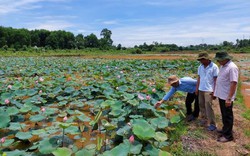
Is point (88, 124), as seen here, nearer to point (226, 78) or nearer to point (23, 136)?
point (23, 136)

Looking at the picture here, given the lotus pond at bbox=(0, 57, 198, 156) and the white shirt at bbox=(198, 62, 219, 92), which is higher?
A: the white shirt at bbox=(198, 62, 219, 92)

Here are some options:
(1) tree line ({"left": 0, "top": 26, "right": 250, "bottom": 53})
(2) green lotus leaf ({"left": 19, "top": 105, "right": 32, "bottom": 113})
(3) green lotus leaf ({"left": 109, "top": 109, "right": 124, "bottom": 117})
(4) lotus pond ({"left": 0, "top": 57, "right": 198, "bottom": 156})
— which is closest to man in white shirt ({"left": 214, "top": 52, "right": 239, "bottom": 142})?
(4) lotus pond ({"left": 0, "top": 57, "right": 198, "bottom": 156})

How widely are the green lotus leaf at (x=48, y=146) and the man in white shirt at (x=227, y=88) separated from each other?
216cm

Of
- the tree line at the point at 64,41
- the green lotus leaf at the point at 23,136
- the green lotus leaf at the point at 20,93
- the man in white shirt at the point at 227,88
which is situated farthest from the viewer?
the tree line at the point at 64,41

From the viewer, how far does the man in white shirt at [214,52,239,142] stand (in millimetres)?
3115

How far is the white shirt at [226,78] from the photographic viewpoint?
3104 millimetres

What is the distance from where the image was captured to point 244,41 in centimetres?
5766

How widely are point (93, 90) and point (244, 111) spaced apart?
10.3 ft

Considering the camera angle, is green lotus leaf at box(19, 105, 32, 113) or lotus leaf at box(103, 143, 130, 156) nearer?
lotus leaf at box(103, 143, 130, 156)

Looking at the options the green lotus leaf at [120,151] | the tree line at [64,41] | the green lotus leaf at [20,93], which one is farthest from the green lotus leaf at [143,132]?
the tree line at [64,41]

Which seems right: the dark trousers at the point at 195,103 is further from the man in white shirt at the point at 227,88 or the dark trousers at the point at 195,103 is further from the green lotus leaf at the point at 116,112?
the green lotus leaf at the point at 116,112

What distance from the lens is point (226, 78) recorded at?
320 cm

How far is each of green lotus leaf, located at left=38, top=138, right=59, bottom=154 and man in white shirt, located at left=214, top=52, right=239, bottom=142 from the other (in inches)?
84.9

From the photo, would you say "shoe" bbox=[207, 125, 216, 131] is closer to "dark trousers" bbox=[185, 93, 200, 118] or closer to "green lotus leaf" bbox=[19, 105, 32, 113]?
"dark trousers" bbox=[185, 93, 200, 118]
